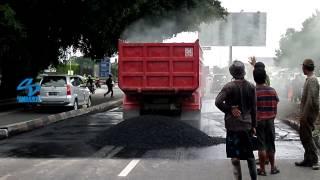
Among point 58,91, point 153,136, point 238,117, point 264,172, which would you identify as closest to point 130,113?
point 153,136

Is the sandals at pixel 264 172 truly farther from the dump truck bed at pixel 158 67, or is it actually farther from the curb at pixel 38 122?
the curb at pixel 38 122

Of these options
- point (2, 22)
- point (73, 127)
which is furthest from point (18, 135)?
point (2, 22)

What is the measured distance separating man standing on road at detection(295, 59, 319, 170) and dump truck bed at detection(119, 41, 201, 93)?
17.8 ft

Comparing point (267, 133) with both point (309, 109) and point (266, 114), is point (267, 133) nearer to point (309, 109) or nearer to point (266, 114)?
point (266, 114)

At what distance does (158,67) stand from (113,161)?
4989 mm

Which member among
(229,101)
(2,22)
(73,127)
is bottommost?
(73,127)

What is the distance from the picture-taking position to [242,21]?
133 ft

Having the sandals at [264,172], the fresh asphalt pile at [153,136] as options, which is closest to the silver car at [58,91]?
the fresh asphalt pile at [153,136]

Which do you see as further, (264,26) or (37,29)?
(264,26)

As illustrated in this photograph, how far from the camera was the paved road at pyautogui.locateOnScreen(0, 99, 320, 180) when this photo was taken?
844cm

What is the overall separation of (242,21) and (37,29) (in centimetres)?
1976

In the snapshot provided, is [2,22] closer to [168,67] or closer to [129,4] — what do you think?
[129,4]

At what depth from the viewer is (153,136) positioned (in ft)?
39.6

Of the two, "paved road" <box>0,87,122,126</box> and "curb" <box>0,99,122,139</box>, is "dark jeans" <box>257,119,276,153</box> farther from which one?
"paved road" <box>0,87,122,126</box>
